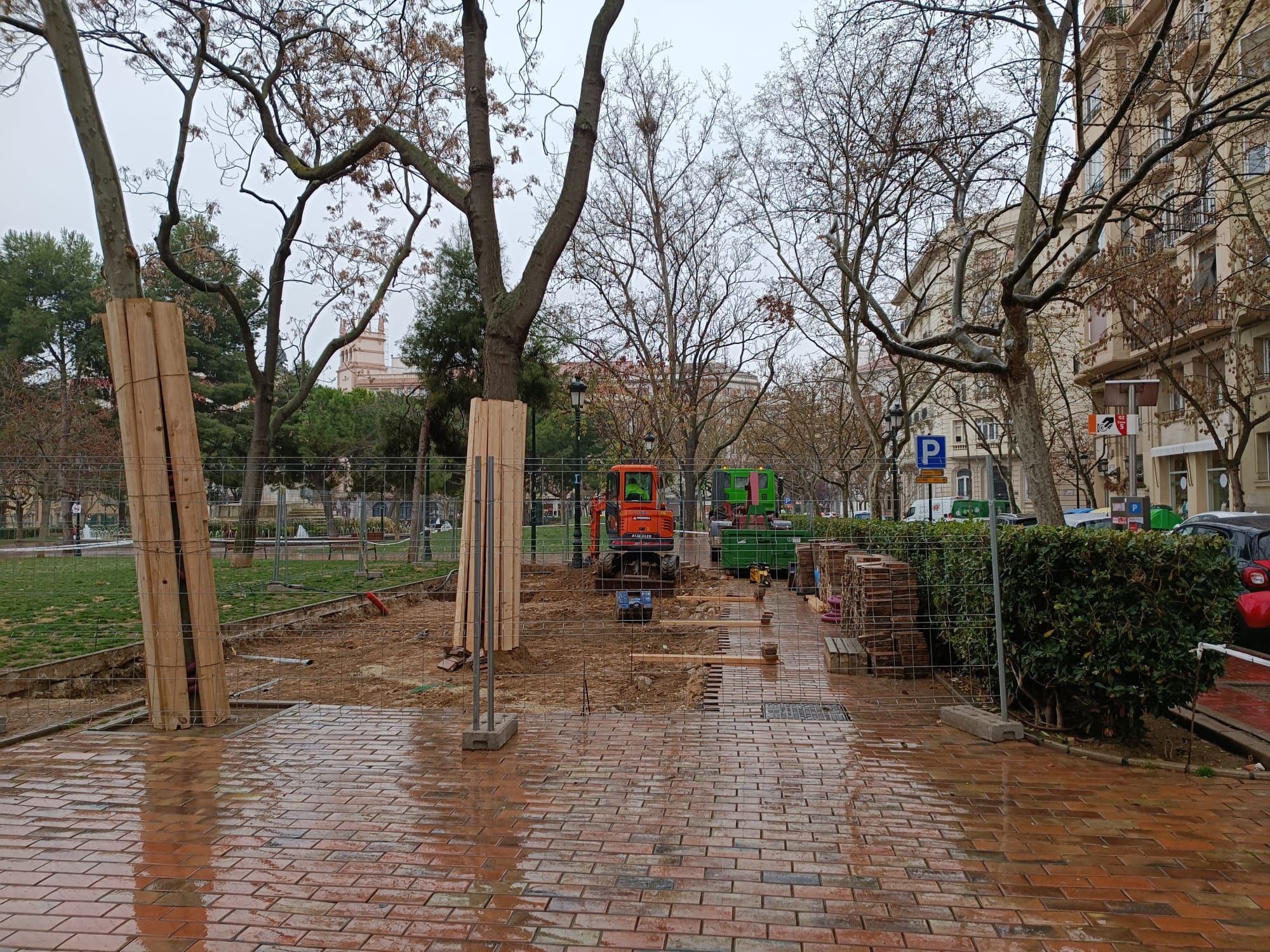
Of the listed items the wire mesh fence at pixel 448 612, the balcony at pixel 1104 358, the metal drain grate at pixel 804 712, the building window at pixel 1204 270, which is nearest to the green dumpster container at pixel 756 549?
the wire mesh fence at pixel 448 612

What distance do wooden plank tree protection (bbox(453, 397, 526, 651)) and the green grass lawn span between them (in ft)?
6.35

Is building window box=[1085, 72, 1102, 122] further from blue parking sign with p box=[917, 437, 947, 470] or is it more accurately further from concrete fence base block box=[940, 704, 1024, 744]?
concrete fence base block box=[940, 704, 1024, 744]

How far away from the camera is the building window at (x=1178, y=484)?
1238 inches

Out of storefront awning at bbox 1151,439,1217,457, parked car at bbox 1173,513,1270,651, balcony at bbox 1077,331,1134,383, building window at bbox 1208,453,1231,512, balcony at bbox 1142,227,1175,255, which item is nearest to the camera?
parked car at bbox 1173,513,1270,651

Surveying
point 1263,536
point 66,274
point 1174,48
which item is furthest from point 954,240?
point 66,274

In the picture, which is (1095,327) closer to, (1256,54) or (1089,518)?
(1089,518)

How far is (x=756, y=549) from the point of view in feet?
55.5

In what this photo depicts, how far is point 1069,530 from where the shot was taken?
6375 millimetres

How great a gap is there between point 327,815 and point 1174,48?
13705mm

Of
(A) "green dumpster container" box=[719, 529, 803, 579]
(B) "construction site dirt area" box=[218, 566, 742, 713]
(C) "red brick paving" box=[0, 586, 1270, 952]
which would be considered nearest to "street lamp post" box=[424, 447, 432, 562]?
(B) "construction site dirt area" box=[218, 566, 742, 713]

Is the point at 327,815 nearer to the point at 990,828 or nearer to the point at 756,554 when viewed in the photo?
the point at 990,828

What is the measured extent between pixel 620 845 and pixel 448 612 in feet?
33.6

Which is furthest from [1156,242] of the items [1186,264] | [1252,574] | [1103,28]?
[1252,574]

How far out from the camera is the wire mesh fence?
7793 millimetres
